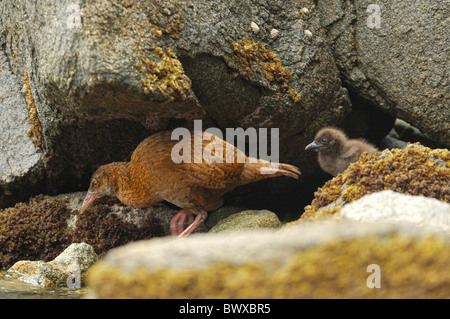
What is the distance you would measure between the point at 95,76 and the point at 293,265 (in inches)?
116

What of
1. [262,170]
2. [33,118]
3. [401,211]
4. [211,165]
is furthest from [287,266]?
[33,118]

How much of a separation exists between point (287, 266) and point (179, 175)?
3.94 m

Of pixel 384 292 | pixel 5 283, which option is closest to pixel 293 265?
pixel 384 292

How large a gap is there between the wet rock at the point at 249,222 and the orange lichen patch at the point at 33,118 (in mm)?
2676

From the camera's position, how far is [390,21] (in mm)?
6328

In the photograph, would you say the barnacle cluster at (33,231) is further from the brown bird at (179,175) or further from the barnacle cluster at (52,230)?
the brown bird at (179,175)

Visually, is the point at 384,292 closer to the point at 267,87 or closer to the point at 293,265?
the point at 293,265

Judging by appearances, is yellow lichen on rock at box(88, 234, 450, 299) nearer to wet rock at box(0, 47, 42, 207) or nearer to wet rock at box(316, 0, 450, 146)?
wet rock at box(316, 0, 450, 146)

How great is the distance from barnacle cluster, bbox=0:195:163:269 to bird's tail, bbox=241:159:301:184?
58.8 inches

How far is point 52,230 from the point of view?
6.83 m

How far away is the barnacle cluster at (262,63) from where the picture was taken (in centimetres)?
598

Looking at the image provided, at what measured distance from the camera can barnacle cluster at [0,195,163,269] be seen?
21.6ft

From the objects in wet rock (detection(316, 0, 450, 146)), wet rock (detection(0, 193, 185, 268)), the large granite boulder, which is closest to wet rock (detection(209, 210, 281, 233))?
wet rock (detection(0, 193, 185, 268))
